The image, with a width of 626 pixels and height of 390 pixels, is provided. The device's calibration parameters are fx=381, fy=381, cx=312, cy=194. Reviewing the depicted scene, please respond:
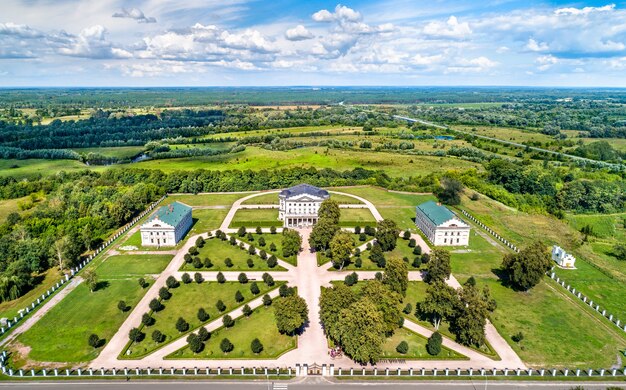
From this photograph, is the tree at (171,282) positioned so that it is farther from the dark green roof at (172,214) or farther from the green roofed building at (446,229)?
the green roofed building at (446,229)

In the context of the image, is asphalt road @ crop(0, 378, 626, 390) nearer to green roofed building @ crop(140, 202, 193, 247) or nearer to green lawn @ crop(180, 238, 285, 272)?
green lawn @ crop(180, 238, 285, 272)

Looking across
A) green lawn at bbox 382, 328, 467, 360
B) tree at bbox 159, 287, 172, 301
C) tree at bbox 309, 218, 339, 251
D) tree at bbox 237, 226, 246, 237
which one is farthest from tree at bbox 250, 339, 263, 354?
tree at bbox 237, 226, 246, 237

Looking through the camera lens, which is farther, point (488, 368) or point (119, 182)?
point (119, 182)

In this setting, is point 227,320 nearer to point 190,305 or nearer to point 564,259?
point 190,305

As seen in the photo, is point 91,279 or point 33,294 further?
point 33,294

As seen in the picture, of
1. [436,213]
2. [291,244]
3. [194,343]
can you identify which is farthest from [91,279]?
[436,213]

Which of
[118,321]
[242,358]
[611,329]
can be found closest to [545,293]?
[611,329]

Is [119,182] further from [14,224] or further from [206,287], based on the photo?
[206,287]
